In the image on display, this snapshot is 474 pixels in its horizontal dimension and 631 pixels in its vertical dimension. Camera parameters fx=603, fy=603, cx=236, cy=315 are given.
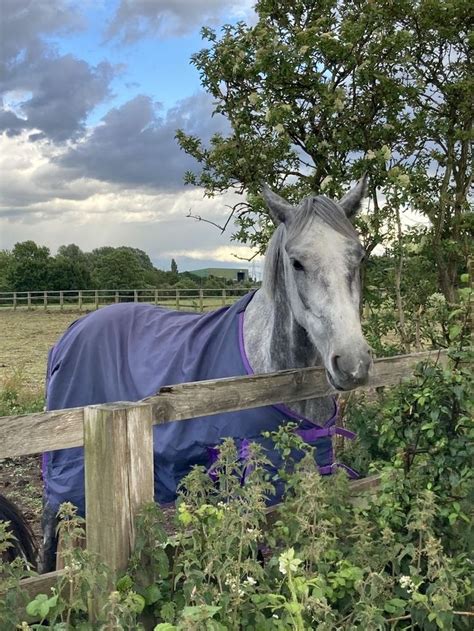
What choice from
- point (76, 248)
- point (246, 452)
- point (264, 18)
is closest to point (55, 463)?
point (246, 452)

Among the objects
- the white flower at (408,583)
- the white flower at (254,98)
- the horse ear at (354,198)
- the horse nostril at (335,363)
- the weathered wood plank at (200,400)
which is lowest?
the white flower at (408,583)

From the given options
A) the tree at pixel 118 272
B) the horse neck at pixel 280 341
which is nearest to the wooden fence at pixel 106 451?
the horse neck at pixel 280 341

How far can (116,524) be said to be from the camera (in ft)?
6.80

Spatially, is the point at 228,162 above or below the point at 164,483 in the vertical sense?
above

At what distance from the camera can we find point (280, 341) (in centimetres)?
304

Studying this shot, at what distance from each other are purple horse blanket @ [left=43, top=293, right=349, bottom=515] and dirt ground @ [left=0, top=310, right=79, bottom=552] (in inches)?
53.9

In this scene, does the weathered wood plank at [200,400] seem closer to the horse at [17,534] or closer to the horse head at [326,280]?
the horse head at [326,280]

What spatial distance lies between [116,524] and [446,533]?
1285mm

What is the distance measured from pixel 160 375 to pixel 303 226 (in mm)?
1176

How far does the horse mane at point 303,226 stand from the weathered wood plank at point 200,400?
1.80 ft

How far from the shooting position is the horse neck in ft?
9.88

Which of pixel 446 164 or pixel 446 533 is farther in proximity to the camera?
pixel 446 164

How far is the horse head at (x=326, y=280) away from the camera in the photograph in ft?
7.84

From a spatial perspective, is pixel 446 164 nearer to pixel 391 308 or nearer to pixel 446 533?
pixel 391 308
